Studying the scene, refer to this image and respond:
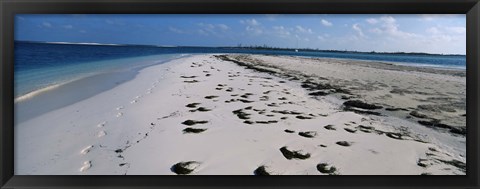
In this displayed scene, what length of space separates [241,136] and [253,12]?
0.85 meters

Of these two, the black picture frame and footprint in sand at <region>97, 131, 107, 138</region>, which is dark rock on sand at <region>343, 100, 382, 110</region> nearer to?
the black picture frame

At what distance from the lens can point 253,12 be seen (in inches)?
68.8

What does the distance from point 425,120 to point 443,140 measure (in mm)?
379

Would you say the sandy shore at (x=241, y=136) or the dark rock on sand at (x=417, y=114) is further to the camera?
the dark rock on sand at (x=417, y=114)

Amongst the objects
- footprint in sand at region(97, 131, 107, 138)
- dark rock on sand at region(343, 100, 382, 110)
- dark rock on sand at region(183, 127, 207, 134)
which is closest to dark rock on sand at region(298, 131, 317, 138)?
dark rock on sand at region(183, 127, 207, 134)

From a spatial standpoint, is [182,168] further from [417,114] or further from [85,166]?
[417,114]

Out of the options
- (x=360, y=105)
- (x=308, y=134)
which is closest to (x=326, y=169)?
(x=308, y=134)

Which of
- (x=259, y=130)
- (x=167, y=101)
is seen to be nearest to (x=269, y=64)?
(x=167, y=101)

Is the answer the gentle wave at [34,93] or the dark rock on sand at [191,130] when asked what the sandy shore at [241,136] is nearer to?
the dark rock on sand at [191,130]

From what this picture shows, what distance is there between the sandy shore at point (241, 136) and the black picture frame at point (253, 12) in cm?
5

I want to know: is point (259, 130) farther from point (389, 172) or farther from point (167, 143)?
point (389, 172)

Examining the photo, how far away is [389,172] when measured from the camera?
5.86 feet

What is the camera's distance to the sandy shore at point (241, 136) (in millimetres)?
1803

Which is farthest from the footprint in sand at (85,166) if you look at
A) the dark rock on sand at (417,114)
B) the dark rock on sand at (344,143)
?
the dark rock on sand at (417,114)
